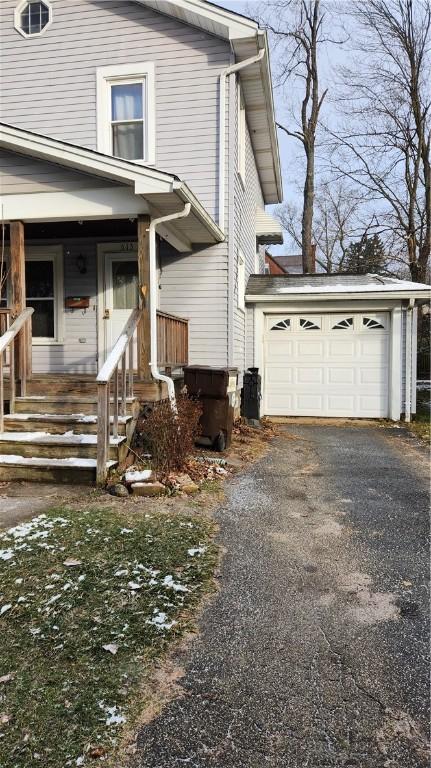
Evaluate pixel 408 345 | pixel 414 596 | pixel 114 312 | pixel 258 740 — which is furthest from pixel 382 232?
pixel 258 740

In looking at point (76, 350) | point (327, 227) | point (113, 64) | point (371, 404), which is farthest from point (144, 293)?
point (327, 227)

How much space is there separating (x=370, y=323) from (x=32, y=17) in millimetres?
8593

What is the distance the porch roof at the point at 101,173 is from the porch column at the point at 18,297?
285 millimetres

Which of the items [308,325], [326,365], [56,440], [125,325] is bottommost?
[56,440]

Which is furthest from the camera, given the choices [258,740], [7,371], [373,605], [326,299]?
[326,299]

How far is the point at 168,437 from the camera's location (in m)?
5.44

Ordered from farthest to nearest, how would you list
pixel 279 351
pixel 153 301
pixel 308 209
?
pixel 308 209 < pixel 279 351 < pixel 153 301

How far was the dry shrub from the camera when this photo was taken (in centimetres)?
545

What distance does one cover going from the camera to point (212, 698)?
218 centimetres

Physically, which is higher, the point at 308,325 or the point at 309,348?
the point at 308,325

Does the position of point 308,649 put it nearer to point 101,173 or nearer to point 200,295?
point 101,173

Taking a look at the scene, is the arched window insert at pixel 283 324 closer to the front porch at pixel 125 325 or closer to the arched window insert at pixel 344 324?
the arched window insert at pixel 344 324

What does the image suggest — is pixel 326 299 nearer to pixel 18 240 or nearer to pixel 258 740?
Answer: pixel 18 240

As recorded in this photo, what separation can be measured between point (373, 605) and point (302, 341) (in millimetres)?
8489
